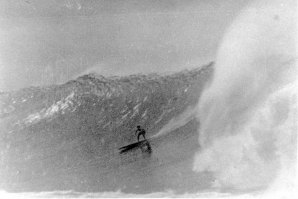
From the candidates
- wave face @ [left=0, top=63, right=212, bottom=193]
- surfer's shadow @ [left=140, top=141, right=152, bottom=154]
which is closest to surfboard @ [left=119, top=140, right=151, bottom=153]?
surfer's shadow @ [left=140, top=141, right=152, bottom=154]

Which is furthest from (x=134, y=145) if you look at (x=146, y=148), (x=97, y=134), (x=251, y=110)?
(x=251, y=110)

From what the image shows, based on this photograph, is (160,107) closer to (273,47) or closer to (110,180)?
(110,180)

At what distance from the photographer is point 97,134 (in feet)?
48.1

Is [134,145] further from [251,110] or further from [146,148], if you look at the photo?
[251,110]

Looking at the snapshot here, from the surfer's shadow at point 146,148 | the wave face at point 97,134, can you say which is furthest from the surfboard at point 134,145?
the wave face at point 97,134

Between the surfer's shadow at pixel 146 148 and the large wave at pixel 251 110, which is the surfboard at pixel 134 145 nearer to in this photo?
the surfer's shadow at pixel 146 148

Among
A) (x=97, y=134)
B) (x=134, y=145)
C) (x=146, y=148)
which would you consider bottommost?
(x=146, y=148)

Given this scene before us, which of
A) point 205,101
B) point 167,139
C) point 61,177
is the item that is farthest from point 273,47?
point 61,177

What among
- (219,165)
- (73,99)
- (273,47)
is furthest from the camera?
(73,99)

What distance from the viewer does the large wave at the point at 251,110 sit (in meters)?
10.8

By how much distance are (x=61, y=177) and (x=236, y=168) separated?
558 centimetres

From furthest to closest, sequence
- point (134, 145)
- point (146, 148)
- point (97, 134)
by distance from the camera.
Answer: point (97, 134) < point (134, 145) < point (146, 148)

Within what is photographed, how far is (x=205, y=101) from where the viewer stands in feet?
47.2

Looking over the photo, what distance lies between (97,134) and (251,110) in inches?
232
